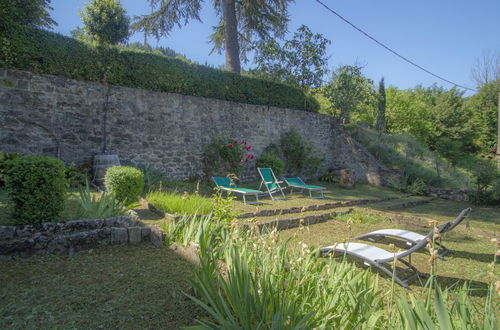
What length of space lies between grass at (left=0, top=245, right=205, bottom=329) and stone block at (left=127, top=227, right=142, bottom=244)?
0.95ft

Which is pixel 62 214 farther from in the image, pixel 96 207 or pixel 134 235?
pixel 134 235

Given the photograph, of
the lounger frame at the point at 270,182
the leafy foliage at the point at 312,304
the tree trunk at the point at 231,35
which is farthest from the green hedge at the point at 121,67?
the leafy foliage at the point at 312,304

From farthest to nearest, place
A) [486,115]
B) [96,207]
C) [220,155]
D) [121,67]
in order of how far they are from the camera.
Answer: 1. [486,115]
2. [220,155]
3. [121,67]
4. [96,207]

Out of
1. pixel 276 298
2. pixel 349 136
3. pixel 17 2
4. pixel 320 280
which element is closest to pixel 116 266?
pixel 276 298

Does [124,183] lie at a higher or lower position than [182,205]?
higher

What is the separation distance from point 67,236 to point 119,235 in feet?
1.67

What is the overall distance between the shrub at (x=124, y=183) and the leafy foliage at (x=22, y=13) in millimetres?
3791

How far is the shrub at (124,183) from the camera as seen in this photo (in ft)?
15.6

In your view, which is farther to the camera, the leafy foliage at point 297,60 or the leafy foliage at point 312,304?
the leafy foliage at point 297,60

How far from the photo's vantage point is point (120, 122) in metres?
7.22

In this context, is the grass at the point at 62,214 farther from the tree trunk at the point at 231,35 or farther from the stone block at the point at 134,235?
the tree trunk at the point at 231,35

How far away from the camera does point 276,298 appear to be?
66.9 inches

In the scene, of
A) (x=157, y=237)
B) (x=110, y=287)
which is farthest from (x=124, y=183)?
(x=110, y=287)

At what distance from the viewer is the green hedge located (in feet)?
19.3
